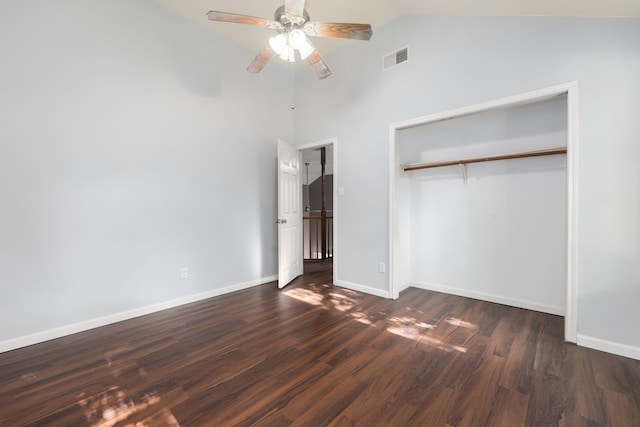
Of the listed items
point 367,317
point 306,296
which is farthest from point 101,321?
point 367,317

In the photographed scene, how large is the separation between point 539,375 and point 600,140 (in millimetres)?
1841

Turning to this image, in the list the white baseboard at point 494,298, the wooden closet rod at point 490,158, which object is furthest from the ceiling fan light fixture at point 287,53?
the white baseboard at point 494,298

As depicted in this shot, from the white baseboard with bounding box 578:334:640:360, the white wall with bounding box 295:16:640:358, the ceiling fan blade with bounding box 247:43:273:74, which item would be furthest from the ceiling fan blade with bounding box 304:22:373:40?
the white baseboard with bounding box 578:334:640:360

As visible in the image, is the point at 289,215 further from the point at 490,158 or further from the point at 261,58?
the point at 490,158

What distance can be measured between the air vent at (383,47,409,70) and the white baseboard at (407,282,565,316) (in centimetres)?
292

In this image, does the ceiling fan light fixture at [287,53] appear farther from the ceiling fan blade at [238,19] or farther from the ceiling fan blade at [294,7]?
the ceiling fan blade at [294,7]

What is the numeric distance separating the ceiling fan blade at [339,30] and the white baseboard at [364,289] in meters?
2.76

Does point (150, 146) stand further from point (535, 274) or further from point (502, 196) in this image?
point (535, 274)

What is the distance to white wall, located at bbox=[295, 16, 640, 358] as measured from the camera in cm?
204

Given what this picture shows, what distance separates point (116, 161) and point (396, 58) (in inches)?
132

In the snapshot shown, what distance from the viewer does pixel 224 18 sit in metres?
2.06

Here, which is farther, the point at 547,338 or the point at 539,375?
the point at 547,338

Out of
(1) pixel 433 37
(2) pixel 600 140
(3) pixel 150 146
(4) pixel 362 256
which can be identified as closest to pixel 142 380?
(3) pixel 150 146

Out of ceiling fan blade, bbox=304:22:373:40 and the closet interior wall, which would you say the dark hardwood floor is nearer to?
the closet interior wall
